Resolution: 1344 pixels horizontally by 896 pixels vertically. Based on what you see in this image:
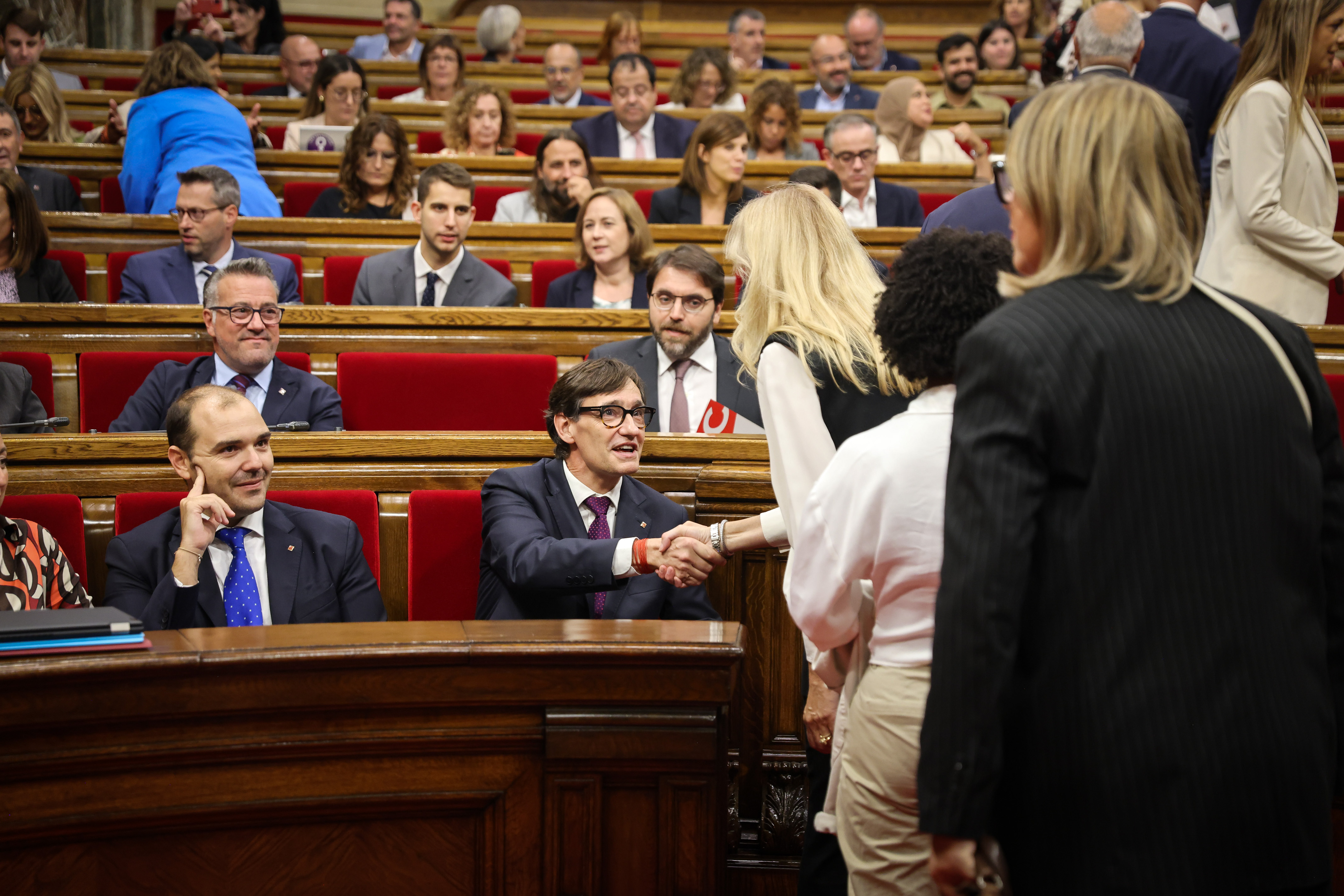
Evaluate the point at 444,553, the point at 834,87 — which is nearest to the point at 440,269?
the point at 444,553

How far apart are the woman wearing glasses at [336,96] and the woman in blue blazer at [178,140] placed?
72 cm

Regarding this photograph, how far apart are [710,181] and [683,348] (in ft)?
5.14

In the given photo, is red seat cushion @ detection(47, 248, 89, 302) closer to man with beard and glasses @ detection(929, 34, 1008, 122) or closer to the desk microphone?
the desk microphone

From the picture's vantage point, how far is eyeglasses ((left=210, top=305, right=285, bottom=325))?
8.81ft

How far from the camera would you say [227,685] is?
123cm

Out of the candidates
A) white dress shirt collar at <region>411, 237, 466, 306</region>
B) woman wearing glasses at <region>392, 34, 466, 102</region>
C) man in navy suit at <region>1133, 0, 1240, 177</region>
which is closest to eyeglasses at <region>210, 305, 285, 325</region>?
white dress shirt collar at <region>411, 237, 466, 306</region>

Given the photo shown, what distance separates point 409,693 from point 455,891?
0.23 metres

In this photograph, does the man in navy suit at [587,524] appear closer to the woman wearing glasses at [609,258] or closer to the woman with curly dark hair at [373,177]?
the woman wearing glasses at [609,258]

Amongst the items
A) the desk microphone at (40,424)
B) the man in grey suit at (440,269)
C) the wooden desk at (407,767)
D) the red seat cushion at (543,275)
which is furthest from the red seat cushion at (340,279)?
the wooden desk at (407,767)

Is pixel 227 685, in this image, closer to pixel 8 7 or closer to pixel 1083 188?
pixel 1083 188

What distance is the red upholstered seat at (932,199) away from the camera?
182 inches

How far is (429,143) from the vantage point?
549 cm

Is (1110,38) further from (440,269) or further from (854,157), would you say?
(440,269)

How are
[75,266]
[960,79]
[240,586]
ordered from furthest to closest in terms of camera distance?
1. [960,79]
2. [75,266]
3. [240,586]
